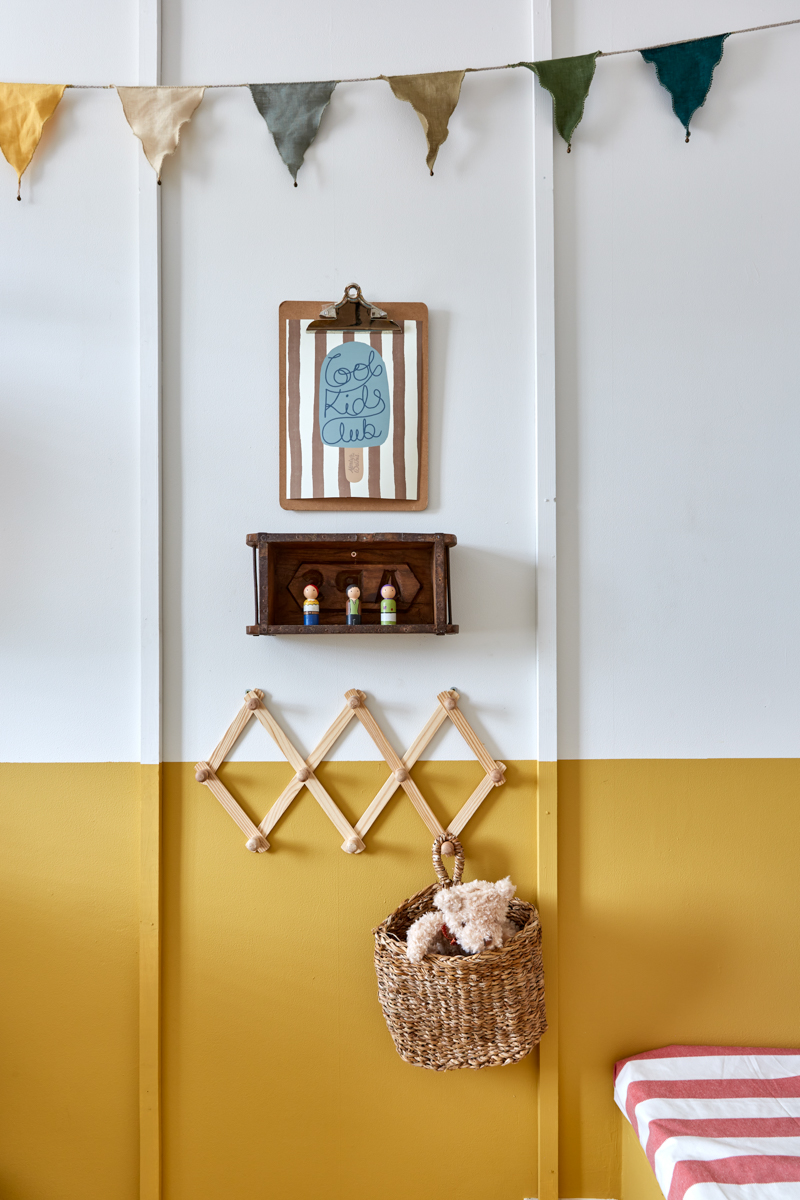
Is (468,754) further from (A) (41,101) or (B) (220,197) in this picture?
(A) (41,101)

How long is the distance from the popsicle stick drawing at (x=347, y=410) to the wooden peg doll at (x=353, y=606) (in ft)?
0.75

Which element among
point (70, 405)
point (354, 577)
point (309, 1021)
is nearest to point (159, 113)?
point (70, 405)

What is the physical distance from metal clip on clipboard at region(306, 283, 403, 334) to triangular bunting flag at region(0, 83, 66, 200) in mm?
722

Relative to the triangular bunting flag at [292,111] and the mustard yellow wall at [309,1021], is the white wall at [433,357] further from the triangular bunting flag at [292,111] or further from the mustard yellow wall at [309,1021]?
the mustard yellow wall at [309,1021]

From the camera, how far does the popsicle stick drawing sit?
1712 millimetres

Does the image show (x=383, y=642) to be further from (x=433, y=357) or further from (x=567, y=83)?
(x=567, y=83)

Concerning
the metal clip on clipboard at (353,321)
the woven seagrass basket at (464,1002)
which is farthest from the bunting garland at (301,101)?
the woven seagrass basket at (464,1002)

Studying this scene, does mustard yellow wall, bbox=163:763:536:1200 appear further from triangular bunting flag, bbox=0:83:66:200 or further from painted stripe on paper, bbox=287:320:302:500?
triangular bunting flag, bbox=0:83:66:200

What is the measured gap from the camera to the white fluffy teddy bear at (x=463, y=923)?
1.48 m

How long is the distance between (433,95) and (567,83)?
0.29 meters

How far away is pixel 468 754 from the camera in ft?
5.67

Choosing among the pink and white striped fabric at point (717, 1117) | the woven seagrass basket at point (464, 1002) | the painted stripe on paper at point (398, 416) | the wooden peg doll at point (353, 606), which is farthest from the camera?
the painted stripe on paper at point (398, 416)

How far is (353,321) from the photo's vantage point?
1.71 meters

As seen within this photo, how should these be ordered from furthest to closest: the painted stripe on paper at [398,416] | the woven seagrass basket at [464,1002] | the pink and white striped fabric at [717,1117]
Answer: the painted stripe on paper at [398,416], the woven seagrass basket at [464,1002], the pink and white striped fabric at [717,1117]
